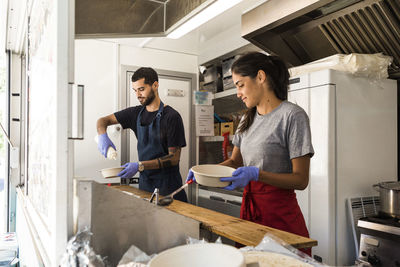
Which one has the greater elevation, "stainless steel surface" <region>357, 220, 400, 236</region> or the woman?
the woman

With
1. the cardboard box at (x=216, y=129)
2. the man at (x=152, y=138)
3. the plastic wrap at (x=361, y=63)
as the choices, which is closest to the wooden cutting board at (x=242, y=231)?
the man at (x=152, y=138)

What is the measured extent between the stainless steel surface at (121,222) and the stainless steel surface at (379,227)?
63.2 inches

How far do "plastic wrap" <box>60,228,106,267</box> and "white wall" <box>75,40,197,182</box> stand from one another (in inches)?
117

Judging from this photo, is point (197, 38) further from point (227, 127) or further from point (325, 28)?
point (325, 28)

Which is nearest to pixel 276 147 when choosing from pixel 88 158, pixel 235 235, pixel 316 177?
pixel 235 235

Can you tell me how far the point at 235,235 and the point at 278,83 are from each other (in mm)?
872

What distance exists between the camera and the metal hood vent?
1998 mm

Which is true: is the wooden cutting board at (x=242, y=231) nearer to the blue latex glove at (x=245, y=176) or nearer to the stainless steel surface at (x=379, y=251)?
the blue latex glove at (x=245, y=176)

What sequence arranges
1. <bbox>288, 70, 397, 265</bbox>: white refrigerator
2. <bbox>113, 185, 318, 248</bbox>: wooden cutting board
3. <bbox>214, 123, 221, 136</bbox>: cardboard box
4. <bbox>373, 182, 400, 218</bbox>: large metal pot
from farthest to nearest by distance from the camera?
<bbox>214, 123, 221, 136</bbox>: cardboard box, <bbox>288, 70, 397, 265</bbox>: white refrigerator, <bbox>373, 182, 400, 218</bbox>: large metal pot, <bbox>113, 185, 318, 248</bbox>: wooden cutting board

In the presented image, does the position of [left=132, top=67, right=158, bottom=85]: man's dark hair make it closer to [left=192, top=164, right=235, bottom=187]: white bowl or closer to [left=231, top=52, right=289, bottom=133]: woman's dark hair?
[left=231, top=52, right=289, bottom=133]: woman's dark hair

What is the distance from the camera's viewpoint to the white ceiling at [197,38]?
3244 millimetres

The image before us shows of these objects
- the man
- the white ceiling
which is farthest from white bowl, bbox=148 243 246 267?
the white ceiling

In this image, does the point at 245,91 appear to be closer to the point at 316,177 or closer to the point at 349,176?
the point at 316,177

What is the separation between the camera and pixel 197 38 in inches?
156
